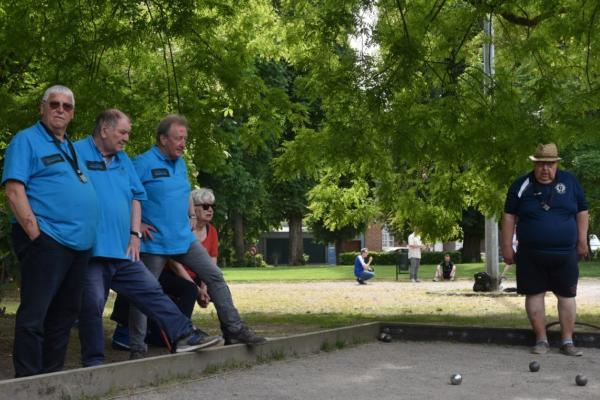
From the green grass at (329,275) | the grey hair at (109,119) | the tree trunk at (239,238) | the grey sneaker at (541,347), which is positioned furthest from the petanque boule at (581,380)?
the tree trunk at (239,238)

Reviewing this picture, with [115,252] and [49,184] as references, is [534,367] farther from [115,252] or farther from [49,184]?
[49,184]

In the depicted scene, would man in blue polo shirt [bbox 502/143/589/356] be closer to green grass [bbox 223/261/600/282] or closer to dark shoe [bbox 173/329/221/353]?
dark shoe [bbox 173/329/221/353]

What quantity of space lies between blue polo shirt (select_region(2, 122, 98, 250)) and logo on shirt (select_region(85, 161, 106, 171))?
50 cm

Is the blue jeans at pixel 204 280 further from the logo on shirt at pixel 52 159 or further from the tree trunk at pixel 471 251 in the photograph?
the tree trunk at pixel 471 251

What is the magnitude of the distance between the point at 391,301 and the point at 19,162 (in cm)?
1324

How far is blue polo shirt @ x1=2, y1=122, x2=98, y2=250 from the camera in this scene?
6148 millimetres

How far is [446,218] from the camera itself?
16.2 metres

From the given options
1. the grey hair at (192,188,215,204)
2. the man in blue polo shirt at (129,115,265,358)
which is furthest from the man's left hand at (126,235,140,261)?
the grey hair at (192,188,215,204)

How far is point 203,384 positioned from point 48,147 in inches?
77.5

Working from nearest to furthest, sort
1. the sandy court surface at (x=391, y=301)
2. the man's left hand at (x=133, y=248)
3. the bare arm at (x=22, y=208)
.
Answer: the bare arm at (x=22, y=208), the man's left hand at (x=133, y=248), the sandy court surface at (x=391, y=301)

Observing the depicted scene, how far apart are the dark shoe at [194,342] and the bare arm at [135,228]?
0.69 metres

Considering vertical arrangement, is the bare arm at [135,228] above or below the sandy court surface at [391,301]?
above

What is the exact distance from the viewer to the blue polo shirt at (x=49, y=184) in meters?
6.15

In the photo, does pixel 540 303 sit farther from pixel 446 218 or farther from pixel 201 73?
pixel 446 218
